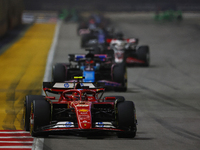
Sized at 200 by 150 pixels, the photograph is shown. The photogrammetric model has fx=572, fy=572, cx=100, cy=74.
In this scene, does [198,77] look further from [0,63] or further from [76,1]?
[76,1]

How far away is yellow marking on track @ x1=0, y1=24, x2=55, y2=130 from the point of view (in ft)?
41.3

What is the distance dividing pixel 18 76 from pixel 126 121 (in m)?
10.9

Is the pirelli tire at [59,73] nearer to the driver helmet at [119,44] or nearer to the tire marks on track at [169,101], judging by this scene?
the tire marks on track at [169,101]

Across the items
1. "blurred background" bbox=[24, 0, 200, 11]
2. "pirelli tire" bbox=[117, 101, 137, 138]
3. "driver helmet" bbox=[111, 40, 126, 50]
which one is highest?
"pirelli tire" bbox=[117, 101, 137, 138]

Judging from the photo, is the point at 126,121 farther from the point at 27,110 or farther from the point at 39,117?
the point at 27,110

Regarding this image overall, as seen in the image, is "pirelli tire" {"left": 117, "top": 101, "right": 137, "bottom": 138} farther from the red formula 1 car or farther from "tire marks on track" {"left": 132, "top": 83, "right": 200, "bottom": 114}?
"tire marks on track" {"left": 132, "top": 83, "right": 200, "bottom": 114}

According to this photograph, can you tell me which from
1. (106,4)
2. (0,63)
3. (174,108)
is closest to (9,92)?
(174,108)

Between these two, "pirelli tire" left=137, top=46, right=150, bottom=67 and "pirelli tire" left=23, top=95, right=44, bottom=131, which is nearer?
"pirelli tire" left=23, top=95, right=44, bottom=131

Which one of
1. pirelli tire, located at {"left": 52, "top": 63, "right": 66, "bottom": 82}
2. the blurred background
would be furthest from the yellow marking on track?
the blurred background

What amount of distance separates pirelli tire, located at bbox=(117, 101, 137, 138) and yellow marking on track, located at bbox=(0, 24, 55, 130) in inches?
84.2

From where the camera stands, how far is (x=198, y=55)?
30.9 meters

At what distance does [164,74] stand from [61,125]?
12.5 metres

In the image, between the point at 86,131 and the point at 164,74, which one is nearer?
the point at 86,131

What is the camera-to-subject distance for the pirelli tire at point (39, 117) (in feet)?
32.3
